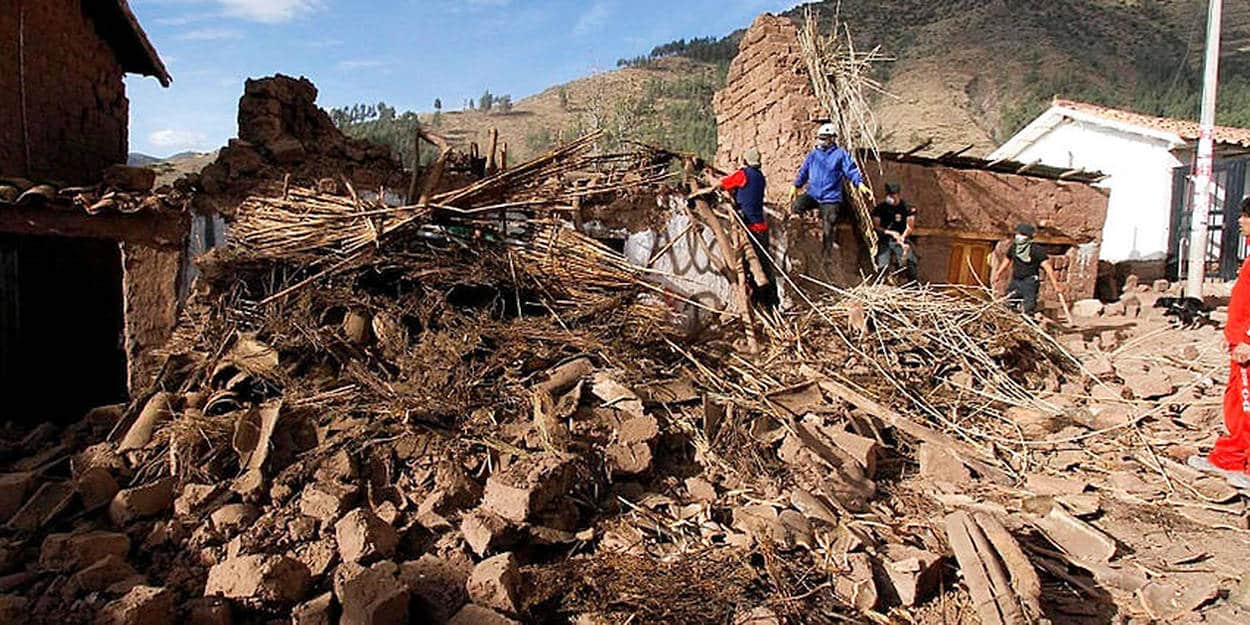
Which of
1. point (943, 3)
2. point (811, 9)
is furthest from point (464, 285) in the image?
point (943, 3)

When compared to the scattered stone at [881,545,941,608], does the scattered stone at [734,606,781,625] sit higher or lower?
lower

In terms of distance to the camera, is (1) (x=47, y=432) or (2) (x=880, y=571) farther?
(1) (x=47, y=432)

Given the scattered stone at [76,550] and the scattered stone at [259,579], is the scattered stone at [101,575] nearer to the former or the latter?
the scattered stone at [76,550]

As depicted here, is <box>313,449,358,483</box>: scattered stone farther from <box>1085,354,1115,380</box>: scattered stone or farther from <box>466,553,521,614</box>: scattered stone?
<box>1085,354,1115,380</box>: scattered stone

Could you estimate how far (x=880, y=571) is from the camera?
3527mm

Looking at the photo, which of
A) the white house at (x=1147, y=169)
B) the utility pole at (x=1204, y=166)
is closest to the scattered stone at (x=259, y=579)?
the utility pole at (x=1204, y=166)

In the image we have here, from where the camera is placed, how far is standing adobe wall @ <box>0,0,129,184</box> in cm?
627

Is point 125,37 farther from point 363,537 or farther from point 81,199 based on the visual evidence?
point 363,537

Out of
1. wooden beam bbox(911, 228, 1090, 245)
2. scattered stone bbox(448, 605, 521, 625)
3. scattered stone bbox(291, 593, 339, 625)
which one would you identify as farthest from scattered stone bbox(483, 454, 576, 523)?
wooden beam bbox(911, 228, 1090, 245)

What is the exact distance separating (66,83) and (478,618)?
24.0ft

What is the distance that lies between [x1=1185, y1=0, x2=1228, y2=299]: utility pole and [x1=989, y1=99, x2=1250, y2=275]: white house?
Result: 451 centimetres

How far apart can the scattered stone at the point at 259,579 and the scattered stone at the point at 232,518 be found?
0.39 m

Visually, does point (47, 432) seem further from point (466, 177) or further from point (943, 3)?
point (943, 3)

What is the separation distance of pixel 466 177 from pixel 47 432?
3.75 meters
